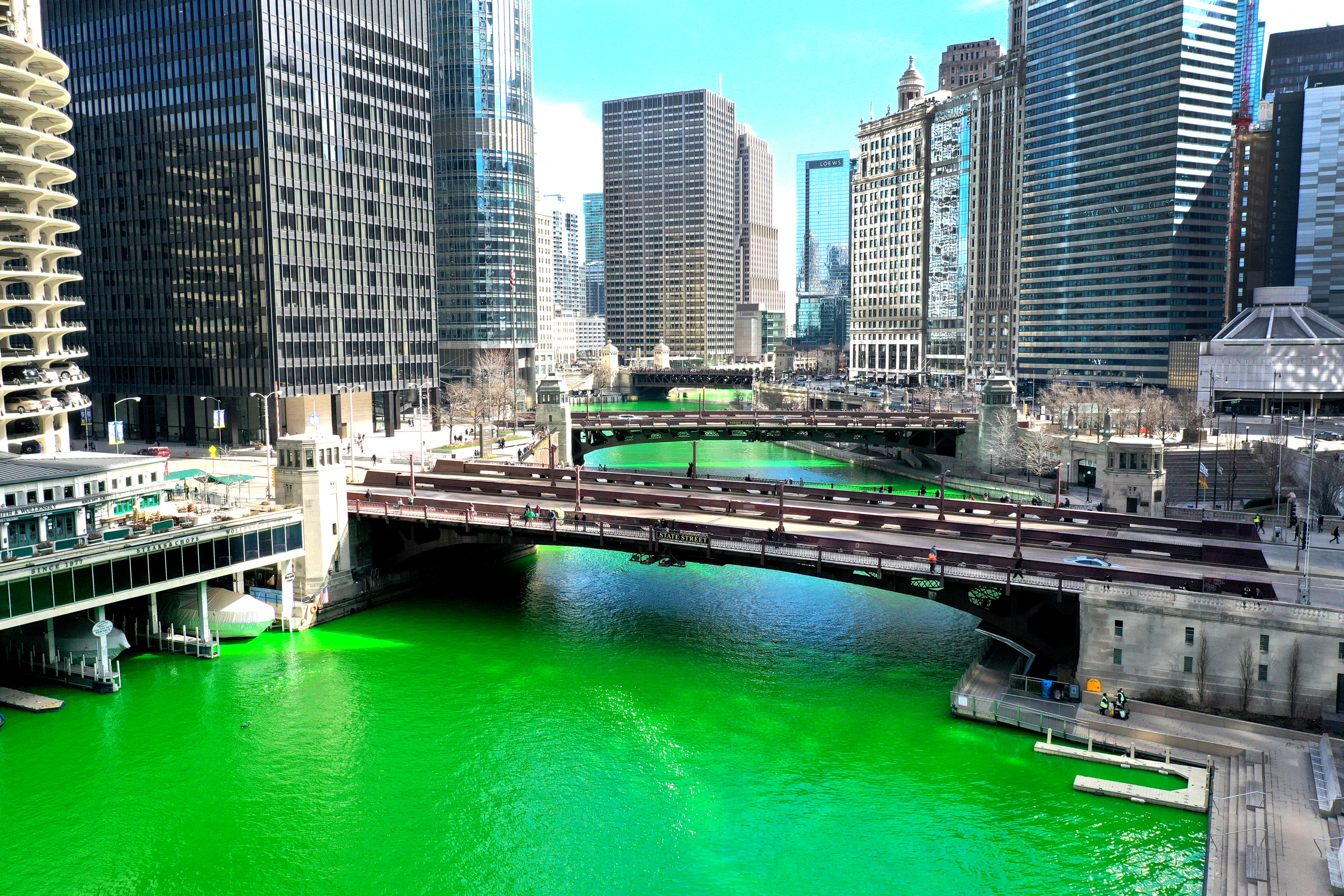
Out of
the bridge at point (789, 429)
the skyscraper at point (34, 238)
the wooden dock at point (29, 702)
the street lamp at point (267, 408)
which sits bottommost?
the wooden dock at point (29, 702)

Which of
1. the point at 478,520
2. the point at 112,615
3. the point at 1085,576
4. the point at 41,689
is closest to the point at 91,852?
the point at 41,689

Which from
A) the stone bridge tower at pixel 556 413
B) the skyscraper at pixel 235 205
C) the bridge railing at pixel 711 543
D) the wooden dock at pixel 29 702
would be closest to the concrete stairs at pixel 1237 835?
the bridge railing at pixel 711 543

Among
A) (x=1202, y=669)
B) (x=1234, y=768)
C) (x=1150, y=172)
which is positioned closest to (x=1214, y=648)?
(x=1202, y=669)

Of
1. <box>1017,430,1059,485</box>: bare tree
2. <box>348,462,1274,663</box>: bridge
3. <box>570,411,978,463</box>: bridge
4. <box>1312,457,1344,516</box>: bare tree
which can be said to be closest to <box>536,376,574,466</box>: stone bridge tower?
<box>570,411,978,463</box>: bridge

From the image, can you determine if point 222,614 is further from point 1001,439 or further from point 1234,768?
point 1001,439

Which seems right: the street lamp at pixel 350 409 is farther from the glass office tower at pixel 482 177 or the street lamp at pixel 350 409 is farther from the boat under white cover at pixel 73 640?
the boat under white cover at pixel 73 640
